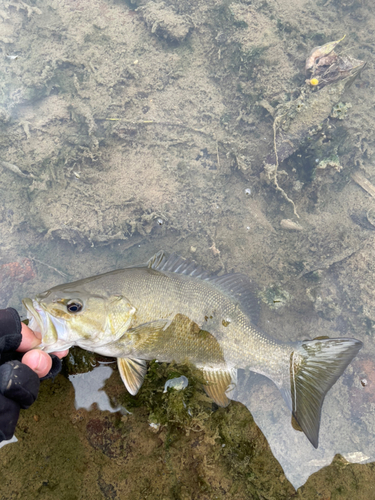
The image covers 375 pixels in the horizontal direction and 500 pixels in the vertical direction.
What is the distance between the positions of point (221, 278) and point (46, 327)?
5.44 feet

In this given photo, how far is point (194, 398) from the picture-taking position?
7.86 feet

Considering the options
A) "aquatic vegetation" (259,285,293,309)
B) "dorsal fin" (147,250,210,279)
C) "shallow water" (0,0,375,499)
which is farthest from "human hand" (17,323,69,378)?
"aquatic vegetation" (259,285,293,309)

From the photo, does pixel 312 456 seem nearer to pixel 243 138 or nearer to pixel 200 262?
pixel 200 262

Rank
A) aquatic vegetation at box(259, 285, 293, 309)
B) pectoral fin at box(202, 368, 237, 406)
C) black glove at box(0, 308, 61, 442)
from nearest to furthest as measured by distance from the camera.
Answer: black glove at box(0, 308, 61, 442), pectoral fin at box(202, 368, 237, 406), aquatic vegetation at box(259, 285, 293, 309)

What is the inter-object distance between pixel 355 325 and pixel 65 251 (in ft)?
14.6

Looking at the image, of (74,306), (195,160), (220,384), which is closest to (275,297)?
(220,384)

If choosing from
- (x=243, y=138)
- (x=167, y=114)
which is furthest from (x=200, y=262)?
(x=167, y=114)

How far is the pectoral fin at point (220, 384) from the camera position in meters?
2.61

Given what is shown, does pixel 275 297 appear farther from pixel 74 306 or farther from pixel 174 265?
pixel 74 306

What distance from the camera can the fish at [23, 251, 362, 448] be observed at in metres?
2.24

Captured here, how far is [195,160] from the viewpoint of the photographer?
4633 mm

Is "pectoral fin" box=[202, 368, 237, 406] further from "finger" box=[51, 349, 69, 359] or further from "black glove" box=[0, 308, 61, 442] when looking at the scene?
"black glove" box=[0, 308, 61, 442]

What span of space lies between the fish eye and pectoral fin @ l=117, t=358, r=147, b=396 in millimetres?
605

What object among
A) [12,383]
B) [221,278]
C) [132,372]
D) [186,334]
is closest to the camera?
[12,383]
